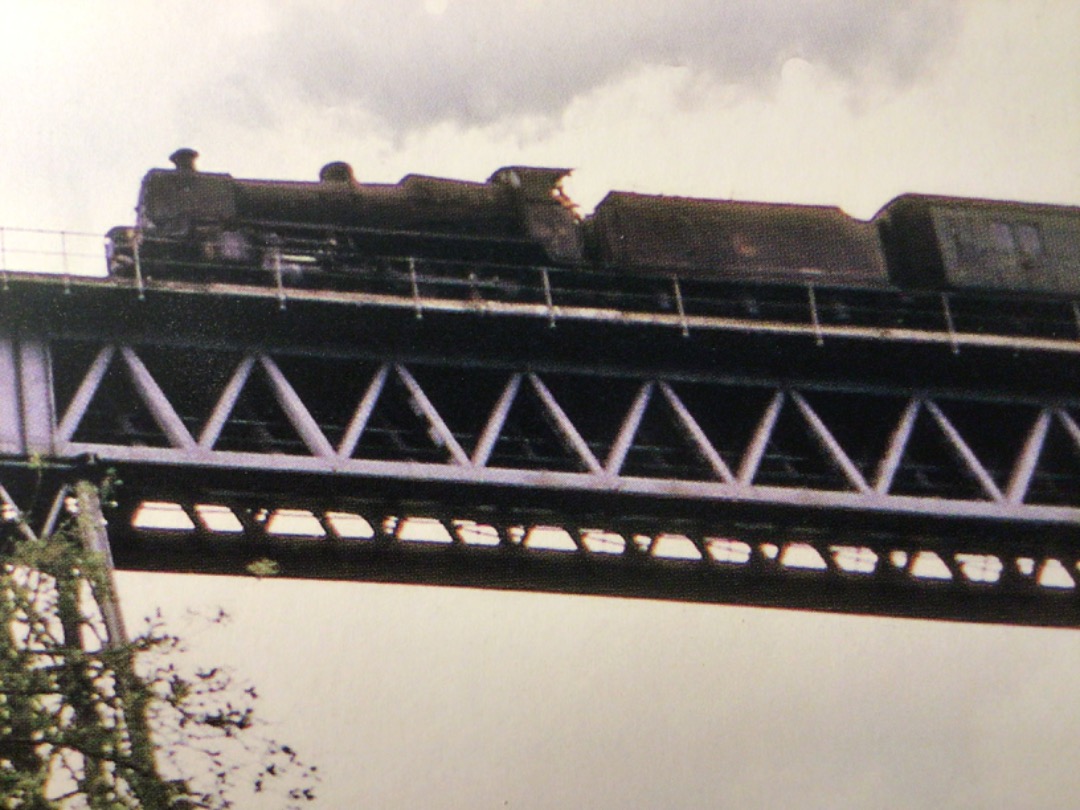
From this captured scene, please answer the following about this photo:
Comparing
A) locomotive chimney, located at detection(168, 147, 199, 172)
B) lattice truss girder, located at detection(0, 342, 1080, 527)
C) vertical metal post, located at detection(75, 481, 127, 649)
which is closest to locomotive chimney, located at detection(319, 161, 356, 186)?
locomotive chimney, located at detection(168, 147, 199, 172)

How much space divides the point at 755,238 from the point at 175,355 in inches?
344

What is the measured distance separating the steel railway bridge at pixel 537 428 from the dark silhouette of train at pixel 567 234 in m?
0.41

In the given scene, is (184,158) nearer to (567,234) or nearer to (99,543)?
(567,234)

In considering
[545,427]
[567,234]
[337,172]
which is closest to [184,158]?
[337,172]

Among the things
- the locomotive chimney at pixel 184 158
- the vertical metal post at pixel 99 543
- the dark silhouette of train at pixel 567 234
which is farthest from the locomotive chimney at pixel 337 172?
the vertical metal post at pixel 99 543

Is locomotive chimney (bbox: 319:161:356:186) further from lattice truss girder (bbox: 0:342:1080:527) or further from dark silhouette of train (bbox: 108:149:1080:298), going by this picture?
lattice truss girder (bbox: 0:342:1080:527)

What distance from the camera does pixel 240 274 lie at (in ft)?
65.1

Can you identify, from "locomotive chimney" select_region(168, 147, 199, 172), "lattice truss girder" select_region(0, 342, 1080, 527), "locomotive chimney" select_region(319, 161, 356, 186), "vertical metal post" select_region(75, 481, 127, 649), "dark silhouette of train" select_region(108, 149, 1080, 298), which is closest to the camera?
"vertical metal post" select_region(75, 481, 127, 649)

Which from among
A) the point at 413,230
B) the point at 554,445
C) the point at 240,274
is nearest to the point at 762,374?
the point at 554,445

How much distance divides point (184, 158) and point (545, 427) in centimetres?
623

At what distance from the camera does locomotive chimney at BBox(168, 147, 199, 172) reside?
20.8m

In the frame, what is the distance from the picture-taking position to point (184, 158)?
21016mm

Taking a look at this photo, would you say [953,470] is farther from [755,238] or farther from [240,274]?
[240,274]

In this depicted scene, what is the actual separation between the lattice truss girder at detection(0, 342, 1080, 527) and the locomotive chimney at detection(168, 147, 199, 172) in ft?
12.8
